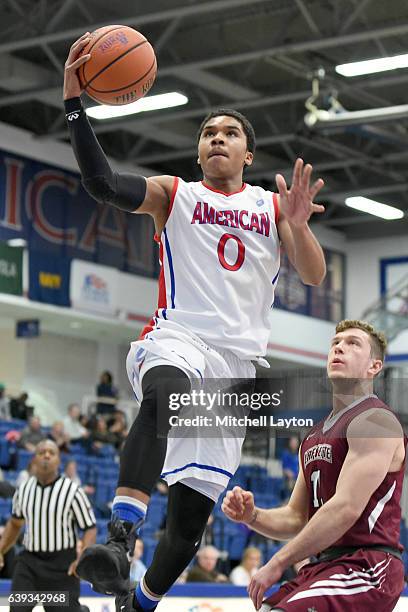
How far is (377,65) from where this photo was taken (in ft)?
50.2

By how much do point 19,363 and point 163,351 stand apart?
19652 mm

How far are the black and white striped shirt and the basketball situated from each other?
468cm

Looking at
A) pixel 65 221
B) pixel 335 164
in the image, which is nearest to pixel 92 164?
pixel 65 221

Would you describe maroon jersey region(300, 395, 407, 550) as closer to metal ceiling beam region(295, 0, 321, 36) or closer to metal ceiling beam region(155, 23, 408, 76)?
metal ceiling beam region(155, 23, 408, 76)

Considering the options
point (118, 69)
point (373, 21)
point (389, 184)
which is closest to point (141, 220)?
point (389, 184)

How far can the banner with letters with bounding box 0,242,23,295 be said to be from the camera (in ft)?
63.0

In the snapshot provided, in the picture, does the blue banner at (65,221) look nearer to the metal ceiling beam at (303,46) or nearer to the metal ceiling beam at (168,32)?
the metal ceiling beam at (303,46)

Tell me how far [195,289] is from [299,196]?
0.61 m

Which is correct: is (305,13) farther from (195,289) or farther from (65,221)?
(195,289)

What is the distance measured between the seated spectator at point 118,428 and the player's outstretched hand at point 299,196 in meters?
14.3

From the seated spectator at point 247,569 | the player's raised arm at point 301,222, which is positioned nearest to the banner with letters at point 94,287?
the seated spectator at point 247,569

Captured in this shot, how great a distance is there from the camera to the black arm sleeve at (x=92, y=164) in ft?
14.8

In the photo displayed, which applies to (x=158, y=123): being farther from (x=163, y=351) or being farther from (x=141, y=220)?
(x=163, y=351)

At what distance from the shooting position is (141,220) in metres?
24.0
